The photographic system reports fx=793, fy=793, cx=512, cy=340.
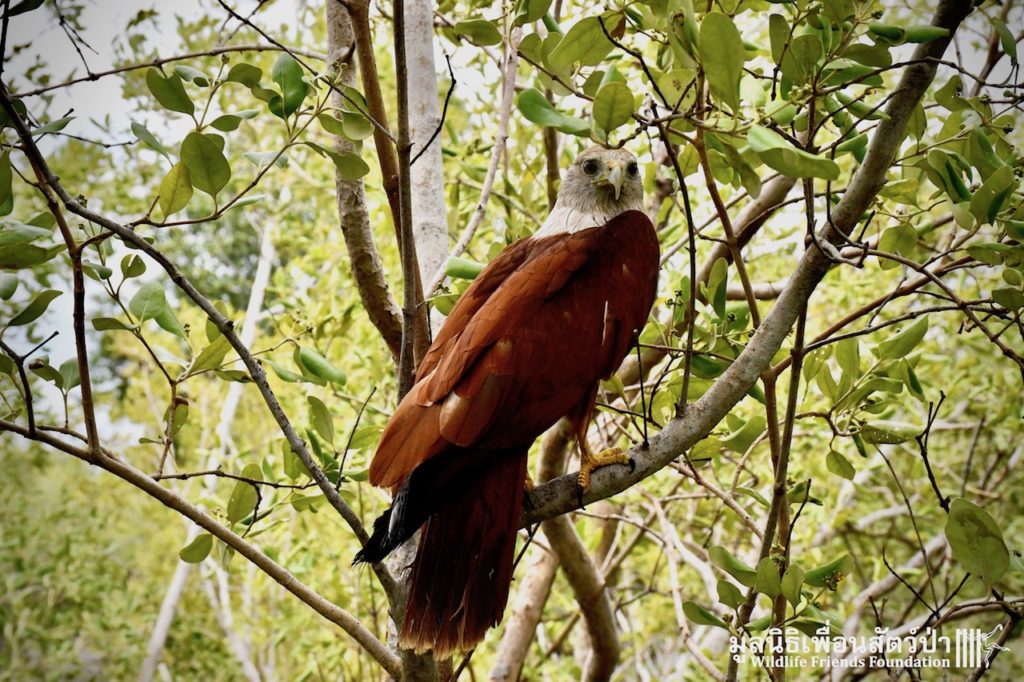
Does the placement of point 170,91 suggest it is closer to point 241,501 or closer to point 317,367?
point 317,367

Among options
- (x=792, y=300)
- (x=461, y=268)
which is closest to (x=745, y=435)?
(x=792, y=300)

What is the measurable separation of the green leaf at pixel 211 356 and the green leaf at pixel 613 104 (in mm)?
761

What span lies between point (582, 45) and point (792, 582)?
1.05m

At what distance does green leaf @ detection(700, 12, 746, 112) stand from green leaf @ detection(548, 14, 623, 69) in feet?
0.74

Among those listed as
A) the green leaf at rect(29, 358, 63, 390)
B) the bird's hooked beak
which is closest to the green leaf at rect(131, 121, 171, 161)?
the green leaf at rect(29, 358, 63, 390)

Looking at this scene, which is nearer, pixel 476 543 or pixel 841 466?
pixel 476 543

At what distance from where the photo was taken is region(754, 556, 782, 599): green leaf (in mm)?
1470

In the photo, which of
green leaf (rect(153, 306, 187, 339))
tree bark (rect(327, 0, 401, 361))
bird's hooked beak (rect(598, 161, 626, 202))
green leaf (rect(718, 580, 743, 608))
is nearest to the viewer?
green leaf (rect(153, 306, 187, 339))

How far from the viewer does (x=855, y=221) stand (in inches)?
53.9

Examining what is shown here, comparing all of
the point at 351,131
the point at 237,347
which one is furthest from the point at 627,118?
the point at 237,347

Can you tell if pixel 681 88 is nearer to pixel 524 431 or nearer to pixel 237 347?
pixel 524 431

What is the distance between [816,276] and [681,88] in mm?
497

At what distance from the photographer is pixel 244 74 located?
135cm

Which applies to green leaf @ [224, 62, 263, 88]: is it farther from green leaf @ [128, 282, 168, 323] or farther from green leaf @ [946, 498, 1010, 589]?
green leaf @ [946, 498, 1010, 589]
